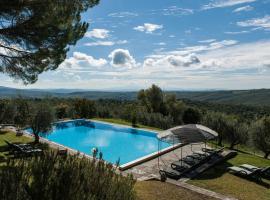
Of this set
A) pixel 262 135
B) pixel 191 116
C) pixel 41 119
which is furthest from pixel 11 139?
pixel 191 116

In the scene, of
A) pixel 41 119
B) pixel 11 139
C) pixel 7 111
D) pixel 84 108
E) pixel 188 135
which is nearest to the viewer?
pixel 188 135

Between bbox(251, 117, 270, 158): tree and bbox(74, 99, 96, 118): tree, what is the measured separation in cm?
2175

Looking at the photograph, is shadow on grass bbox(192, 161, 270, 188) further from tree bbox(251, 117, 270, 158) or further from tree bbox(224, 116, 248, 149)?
tree bbox(251, 117, 270, 158)

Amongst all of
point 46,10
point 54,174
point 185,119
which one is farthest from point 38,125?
point 185,119

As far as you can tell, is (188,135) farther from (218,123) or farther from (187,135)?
(218,123)

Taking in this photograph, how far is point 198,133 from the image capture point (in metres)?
13.4

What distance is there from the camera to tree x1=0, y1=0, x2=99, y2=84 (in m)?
8.95

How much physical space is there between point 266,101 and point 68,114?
146 m

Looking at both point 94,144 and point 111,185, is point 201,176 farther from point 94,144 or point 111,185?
point 94,144

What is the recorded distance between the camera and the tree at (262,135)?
20.9 metres

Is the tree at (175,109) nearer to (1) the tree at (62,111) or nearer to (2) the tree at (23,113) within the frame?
(1) the tree at (62,111)

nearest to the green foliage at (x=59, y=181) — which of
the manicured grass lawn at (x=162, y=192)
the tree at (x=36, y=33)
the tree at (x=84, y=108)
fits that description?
the manicured grass lawn at (x=162, y=192)

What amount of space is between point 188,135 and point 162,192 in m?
4.74

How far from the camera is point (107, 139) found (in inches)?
983
